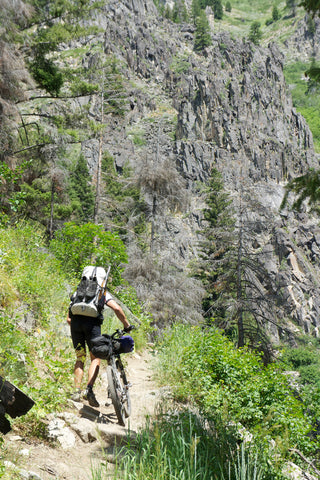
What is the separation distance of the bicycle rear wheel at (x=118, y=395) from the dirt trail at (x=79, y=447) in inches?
5.4

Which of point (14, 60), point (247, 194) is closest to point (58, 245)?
point (14, 60)

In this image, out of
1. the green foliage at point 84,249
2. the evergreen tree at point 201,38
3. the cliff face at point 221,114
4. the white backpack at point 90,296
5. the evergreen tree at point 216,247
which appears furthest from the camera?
the evergreen tree at point 201,38

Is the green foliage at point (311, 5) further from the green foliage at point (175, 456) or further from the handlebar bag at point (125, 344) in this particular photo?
the green foliage at point (175, 456)

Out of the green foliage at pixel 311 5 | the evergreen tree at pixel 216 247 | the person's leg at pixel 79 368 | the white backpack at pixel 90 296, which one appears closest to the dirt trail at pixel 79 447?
the person's leg at pixel 79 368

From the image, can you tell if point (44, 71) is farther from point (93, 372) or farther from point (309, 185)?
point (93, 372)

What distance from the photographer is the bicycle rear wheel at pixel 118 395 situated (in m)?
4.05

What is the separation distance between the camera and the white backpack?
4.19m

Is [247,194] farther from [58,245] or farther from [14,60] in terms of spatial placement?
[14,60]

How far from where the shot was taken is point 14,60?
372 inches

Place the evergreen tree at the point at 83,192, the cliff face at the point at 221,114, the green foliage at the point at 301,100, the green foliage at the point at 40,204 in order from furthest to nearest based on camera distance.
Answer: the green foliage at the point at 301,100 < the cliff face at the point at 221,114 < the evergreen tree at the point at 83,192 < the green foliage at the point at 40,204

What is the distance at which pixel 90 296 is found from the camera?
13.8 ft

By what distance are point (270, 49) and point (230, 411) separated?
12380 cm

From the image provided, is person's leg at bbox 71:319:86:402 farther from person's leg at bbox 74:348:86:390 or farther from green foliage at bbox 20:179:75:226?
green foliage at bbox 20:179:75:226

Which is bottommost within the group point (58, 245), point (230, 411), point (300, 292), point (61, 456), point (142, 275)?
point (300, 292)
